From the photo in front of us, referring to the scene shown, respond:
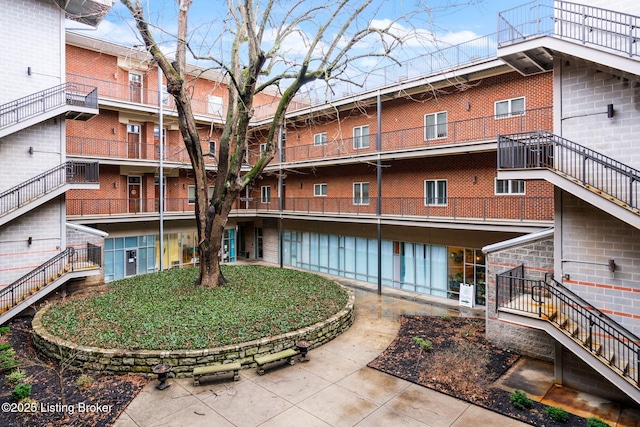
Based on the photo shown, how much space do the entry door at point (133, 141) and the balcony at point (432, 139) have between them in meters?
8.49

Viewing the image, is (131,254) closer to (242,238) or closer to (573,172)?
(242,238)

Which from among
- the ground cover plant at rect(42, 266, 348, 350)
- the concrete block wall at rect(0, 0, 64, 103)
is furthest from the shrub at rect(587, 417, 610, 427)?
the concrete block wall at rect(0, 0, 64, 103)

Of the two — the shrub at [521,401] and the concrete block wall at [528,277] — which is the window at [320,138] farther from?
the shrub at [521,401]

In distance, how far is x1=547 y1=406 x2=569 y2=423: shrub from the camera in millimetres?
7051

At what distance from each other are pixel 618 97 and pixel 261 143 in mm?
20540

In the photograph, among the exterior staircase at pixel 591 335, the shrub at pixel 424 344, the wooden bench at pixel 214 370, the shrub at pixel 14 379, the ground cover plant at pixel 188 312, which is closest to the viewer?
the exterior staircase at pixel 591 335

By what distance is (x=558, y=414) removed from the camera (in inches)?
278

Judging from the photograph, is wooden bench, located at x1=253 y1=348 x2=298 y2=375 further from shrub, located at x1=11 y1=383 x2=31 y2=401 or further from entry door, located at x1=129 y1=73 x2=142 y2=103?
entry door, located at x1=129 y1=73 x2=142 y2=103

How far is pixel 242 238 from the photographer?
26906 millimetres

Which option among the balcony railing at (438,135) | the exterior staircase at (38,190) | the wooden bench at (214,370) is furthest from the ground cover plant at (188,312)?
the balcony railing at (438,135)

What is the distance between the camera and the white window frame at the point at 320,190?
863 inches

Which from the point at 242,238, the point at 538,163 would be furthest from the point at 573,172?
the point at 242,238

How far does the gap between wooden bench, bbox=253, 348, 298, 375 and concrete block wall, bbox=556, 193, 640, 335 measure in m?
6.88

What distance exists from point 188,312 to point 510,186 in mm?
12459
